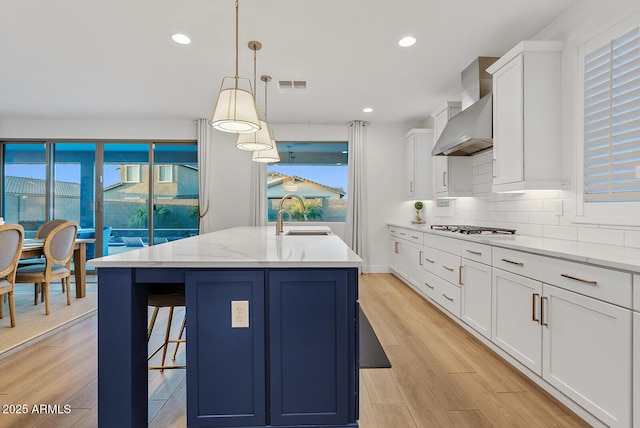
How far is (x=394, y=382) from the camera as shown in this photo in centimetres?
200

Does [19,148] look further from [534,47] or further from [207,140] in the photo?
[534,47]

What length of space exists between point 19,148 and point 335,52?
5.85m

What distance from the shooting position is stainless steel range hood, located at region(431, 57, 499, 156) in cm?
285

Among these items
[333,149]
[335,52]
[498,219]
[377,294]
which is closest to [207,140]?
[333,149]

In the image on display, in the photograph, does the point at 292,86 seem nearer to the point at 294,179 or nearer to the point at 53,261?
the point at 294,179

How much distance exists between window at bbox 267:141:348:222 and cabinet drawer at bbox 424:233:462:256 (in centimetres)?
214

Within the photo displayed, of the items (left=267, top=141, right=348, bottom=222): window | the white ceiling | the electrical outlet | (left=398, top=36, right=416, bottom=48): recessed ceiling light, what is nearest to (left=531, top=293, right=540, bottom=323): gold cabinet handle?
the electrical outlet

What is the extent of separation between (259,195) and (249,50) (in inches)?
105

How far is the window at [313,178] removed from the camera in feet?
18.3

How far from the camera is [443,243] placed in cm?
321

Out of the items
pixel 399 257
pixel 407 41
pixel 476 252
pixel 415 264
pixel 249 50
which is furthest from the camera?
pixel 399 257

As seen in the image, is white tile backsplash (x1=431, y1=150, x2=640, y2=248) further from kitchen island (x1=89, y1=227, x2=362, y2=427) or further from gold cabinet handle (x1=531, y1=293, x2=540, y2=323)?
kitchen island (x1=89, y1=227, x2=362, y2=427)

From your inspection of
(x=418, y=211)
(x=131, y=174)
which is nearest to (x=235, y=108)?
(x=418, y=211)

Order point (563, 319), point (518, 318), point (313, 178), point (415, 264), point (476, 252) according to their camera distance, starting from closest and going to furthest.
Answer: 1. point (563, 319)
2. point (518, 318)
3. point (476, 252)
4. point (415, 264)
5. point (313, 178)
